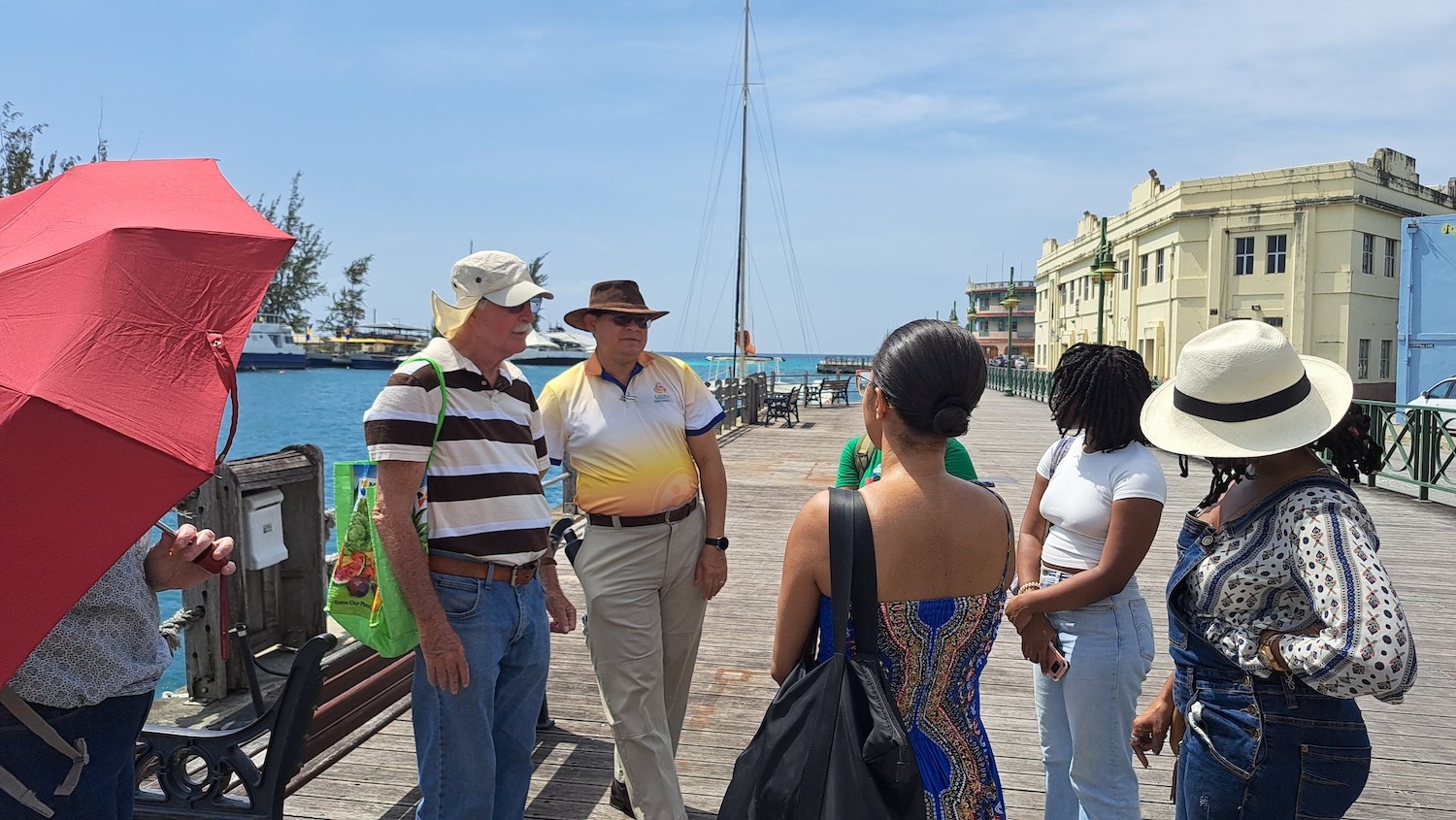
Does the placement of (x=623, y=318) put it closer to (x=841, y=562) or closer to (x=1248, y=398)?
(x=841, y=562)

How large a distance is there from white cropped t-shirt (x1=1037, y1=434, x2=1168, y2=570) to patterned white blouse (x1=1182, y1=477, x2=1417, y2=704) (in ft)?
2.00

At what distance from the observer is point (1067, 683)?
8.95 feet

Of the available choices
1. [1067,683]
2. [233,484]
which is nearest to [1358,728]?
[1067,683]

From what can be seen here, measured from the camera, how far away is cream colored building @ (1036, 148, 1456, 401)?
34281 millimetres

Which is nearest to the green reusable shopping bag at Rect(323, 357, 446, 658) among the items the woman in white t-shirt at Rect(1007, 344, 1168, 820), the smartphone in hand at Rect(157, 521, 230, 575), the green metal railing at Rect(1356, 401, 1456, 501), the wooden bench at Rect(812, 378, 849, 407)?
the smartphone in hand at Rect(157, 521, 230, 575)

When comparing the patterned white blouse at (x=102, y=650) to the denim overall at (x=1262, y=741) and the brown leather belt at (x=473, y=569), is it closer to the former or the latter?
the brown leather belt at (x=473, y=569)

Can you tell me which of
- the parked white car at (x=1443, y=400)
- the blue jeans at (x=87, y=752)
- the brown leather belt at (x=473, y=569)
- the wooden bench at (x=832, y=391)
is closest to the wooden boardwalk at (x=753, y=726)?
the brown leather belt at (x=473, y=569)

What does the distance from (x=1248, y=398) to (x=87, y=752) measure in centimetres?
255

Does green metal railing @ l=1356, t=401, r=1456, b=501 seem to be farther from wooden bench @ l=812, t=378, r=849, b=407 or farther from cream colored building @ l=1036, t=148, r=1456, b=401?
cream colored building @ l=1036, t=148, r=1456, b=401

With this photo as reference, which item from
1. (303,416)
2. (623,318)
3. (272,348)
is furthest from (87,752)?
(272,348)

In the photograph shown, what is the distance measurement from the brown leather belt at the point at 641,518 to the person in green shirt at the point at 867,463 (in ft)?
1.89

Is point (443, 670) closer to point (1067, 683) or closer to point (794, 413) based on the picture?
point (1067, 683)

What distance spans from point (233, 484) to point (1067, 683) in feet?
11.7

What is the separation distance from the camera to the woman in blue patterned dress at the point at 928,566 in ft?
6.33
